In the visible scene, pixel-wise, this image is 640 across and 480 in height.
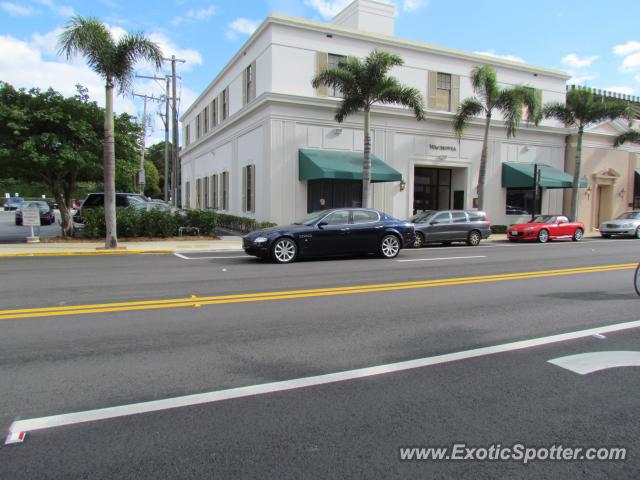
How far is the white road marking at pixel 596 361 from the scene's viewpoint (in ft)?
14.9

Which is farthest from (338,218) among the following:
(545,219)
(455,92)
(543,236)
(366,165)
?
(455,92)

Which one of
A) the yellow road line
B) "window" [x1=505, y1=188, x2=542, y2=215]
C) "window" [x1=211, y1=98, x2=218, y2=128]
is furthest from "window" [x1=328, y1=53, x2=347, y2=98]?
the yellow road line

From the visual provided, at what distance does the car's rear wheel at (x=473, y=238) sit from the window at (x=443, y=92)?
8.96 m

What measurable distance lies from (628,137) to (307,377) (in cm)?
3164

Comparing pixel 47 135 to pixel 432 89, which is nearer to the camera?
pixel 47 135

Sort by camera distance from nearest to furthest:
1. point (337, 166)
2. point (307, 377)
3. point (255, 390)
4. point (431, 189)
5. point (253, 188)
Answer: point (255, 390), point (307, 377), point (337, 166), point (253, 188), point (431, 189)

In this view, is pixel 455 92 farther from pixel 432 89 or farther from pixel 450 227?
pixel 450 227

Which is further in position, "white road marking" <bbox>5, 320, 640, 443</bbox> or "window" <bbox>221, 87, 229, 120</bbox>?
"window" <bbox>221, 87, 229, 120</bbox>

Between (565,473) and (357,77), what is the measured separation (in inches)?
712

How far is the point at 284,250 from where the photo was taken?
40.1 ft

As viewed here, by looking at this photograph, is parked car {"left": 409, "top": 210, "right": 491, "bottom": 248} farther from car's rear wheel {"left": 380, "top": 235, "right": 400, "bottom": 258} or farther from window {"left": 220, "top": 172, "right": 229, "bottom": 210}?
window {"left": 220, "top": 172, "right": 229, "bottom": 210}

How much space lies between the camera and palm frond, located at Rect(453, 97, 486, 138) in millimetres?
22359

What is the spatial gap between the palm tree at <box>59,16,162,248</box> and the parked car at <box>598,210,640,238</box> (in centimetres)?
2273

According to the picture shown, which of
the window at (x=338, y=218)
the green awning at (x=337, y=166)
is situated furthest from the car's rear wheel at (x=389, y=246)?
the green awning at (x=337, y=166)
